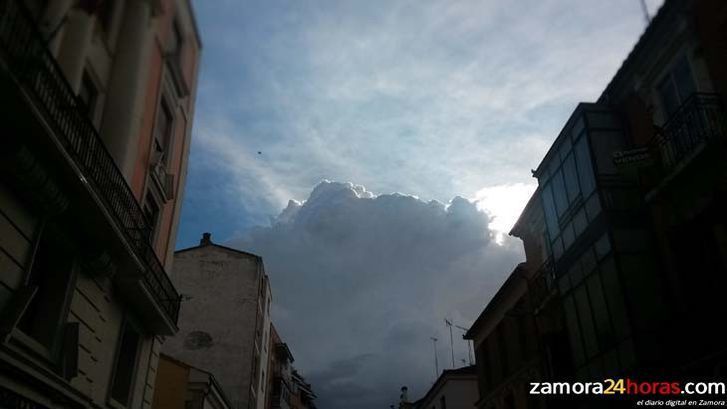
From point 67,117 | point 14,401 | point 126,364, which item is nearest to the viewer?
point 14,401

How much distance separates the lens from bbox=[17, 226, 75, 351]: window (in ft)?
32.8

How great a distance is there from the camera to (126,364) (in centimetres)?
1423

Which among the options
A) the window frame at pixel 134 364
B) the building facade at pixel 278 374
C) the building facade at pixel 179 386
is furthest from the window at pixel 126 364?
the building facade at pixel 278 374

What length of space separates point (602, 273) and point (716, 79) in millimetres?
4831

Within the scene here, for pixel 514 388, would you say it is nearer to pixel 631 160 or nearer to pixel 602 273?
pixel 602 273

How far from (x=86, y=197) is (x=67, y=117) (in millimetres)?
1335

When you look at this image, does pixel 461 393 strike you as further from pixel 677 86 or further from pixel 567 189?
pixel 677 86

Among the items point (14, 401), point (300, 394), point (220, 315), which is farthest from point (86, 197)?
point (300, 394)

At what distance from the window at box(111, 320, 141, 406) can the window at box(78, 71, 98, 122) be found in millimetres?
4749

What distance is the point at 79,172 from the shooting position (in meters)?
9.64

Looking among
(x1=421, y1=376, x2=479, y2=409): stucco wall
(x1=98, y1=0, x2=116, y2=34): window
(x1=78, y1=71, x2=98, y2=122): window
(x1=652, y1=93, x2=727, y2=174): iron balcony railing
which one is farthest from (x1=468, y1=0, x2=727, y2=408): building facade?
(x1=421, y1=376, x2=479, y2=409): stucco wall

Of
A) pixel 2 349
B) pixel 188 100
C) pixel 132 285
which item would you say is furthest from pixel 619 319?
pixel 188 100

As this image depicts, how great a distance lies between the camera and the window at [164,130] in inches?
679

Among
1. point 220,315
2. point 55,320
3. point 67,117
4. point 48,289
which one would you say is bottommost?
point 55,320
